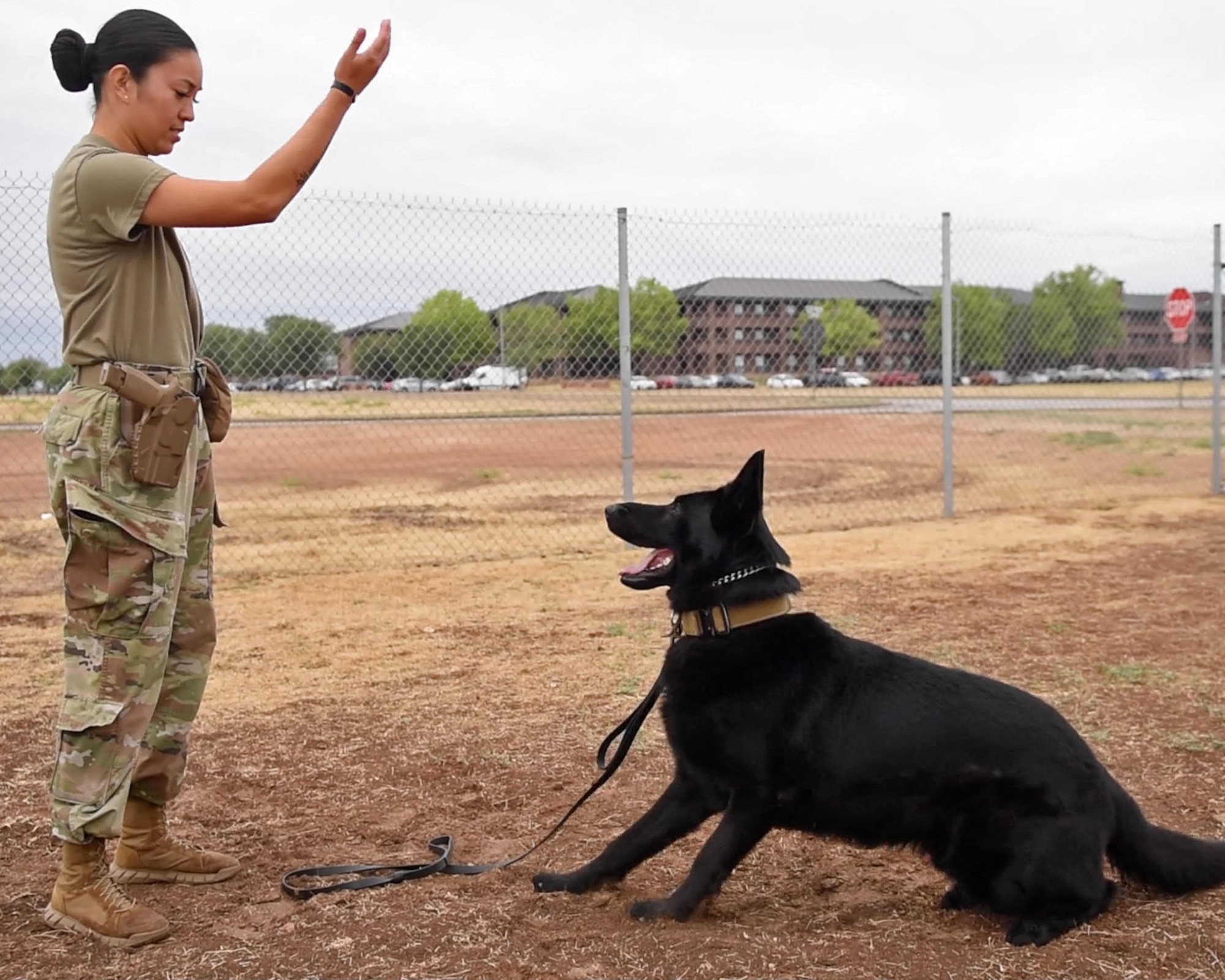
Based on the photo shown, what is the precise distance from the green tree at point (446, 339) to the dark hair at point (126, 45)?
566 cm

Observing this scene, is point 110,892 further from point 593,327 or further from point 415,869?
point 593,327

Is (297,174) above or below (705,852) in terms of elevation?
above

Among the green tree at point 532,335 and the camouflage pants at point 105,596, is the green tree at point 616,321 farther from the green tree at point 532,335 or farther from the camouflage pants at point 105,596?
the camouflage pants at point 105,596

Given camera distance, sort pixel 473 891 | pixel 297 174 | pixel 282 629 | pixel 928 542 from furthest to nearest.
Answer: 1. pixel 928 542
2. pixel 282 629
3. pixel 473 891
4. pixel 297 174

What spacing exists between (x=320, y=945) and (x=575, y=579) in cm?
520

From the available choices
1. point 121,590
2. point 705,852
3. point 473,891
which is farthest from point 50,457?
point 705,852

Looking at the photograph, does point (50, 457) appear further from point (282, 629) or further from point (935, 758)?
point (282, 629)

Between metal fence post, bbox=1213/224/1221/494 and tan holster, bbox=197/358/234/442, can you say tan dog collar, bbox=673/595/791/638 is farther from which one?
metal fence post, bbox=1213/224/1221/494

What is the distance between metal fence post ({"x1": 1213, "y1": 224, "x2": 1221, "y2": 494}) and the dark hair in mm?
11113

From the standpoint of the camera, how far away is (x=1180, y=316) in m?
15.5

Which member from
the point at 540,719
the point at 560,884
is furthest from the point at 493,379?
the point at 560,884

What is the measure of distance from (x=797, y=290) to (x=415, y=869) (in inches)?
327

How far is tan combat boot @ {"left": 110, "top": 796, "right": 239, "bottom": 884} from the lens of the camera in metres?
3.22

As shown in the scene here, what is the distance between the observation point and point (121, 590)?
109 inches
